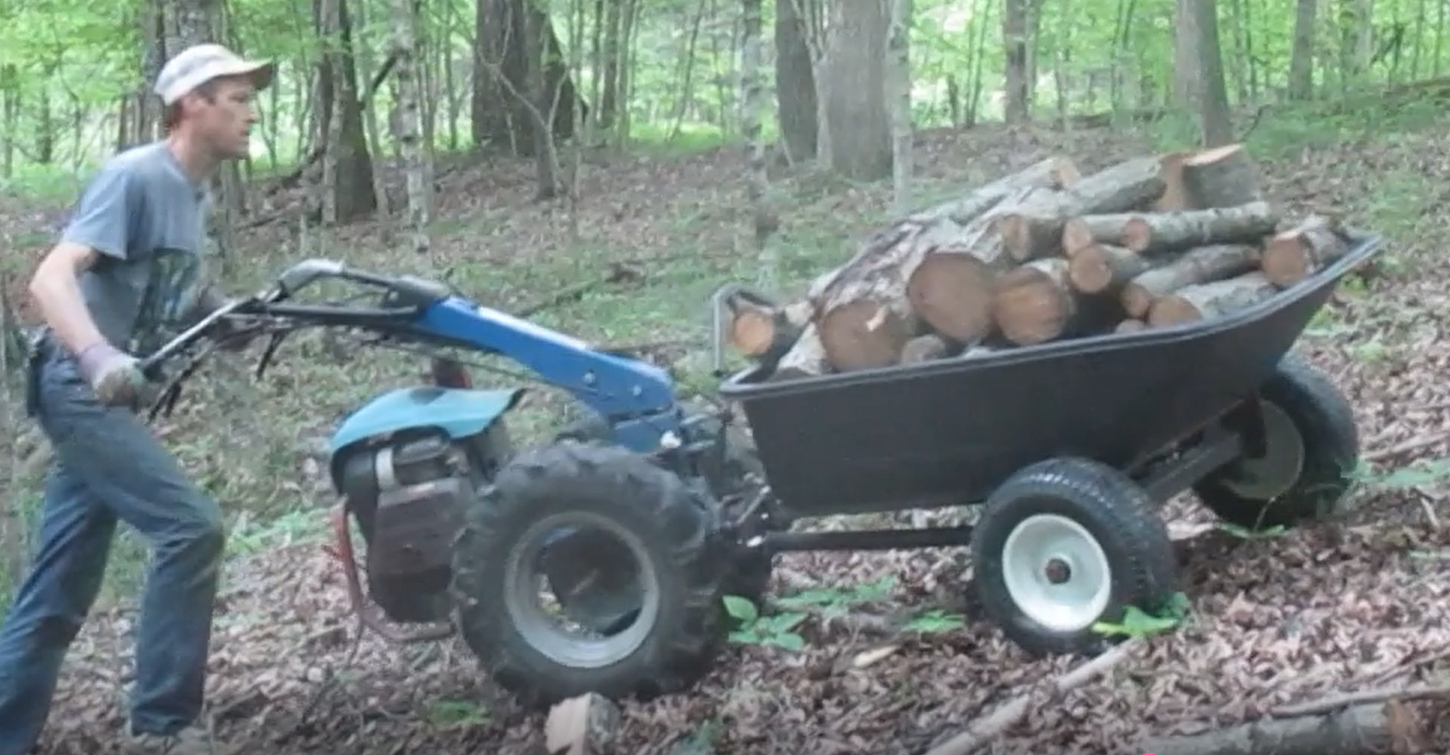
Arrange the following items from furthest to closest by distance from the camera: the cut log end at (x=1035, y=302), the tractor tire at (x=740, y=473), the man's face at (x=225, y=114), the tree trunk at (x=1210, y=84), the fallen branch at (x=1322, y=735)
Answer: the tree trunk at (x=1210, y=84) → the tractor tire at (x=740, y=473) → the man's face at (x=225, y=114) → the cut log end at (x=1035, y=302) → the fallen branch at (x=1322, y=735)

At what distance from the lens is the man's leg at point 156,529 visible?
465cm

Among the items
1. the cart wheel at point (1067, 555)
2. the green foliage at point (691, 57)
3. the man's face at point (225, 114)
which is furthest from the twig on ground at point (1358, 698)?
the green foliage at point (691, 57)

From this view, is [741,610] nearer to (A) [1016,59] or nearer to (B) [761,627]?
(B) [761,627]

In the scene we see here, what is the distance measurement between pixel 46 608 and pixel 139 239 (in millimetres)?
1104

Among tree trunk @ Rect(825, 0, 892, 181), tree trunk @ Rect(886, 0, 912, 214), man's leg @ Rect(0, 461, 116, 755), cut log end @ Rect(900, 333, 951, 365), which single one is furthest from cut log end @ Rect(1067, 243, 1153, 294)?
tree trunk @ Rect(825, 0, 892, 181)

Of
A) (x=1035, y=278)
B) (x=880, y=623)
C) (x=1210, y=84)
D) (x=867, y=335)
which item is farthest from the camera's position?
(x=1210, y=84)

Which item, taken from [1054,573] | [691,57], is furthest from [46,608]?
[691,57]

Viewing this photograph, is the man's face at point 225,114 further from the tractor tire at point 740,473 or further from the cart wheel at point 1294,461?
the cart wheel at point 1294,461

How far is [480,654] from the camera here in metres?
4.99

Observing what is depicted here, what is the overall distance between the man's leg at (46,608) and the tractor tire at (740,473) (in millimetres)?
1379

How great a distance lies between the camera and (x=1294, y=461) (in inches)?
218

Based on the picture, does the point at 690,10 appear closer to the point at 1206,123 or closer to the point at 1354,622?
the point at 1206,123

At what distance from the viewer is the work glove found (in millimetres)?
4301

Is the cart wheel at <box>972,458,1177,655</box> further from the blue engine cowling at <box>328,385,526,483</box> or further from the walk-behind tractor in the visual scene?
the blue engine cowling at <box>328,385,526,483</box>
